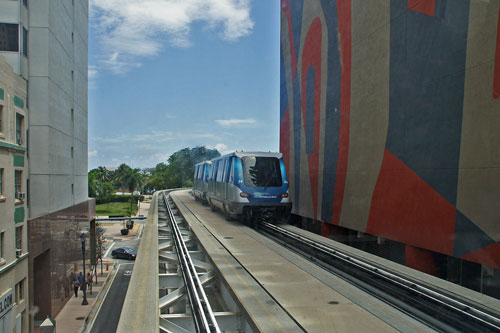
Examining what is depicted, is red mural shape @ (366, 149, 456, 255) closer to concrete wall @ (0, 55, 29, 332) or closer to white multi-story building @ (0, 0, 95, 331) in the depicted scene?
concrete wall @ (0, 55, 29, 332)

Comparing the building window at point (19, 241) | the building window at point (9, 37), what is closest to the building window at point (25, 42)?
the building window at point (9, 37)

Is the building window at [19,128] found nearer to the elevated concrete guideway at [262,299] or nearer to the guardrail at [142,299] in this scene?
the elevated concrete guideway at [262,299]

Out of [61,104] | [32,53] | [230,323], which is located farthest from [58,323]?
[230,323]

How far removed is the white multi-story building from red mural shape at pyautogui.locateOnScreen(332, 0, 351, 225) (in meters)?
14.1

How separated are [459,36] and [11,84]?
17.2 m

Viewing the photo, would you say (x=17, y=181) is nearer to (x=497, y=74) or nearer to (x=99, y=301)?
(x=99, y=301)

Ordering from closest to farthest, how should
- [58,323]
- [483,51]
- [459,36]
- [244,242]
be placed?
[483,51] → [459,36] → [244,242] → [58,323]

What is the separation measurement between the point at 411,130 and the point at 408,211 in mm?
2526

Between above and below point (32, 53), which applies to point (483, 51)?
below

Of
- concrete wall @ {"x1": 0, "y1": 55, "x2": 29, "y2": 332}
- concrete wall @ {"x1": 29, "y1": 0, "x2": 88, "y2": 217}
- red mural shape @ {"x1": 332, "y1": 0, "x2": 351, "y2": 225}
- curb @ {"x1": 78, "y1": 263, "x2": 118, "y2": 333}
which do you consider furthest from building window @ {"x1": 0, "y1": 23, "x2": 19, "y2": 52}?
red mural shape @ {"x1": 332, "y1": 0, "x2": 351, "y2": 225}

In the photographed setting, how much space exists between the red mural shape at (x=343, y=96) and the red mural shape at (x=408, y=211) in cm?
290

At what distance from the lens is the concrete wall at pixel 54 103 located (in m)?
21.4

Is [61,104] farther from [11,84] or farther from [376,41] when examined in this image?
[376,41]

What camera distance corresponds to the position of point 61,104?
24.7 metres
